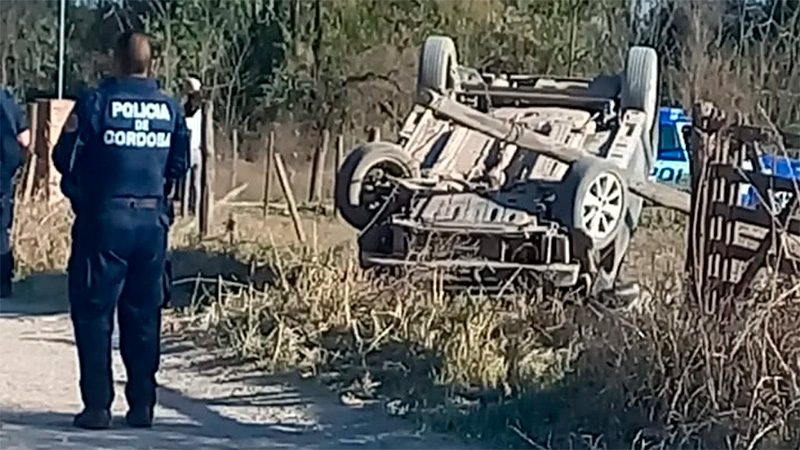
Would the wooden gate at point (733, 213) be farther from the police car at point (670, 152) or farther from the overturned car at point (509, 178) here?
the police car at point (670, 152)

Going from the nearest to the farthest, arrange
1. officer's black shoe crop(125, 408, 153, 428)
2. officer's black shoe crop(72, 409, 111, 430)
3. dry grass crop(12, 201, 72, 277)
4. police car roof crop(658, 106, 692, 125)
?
officer's black shoe crop(72, 409, 111, 430) < officer's black shoe crop(125, 408, 153, 428) < dry grass crop(12, 201, 72, 277) < police car roof crop(658, 106, 692, 125)

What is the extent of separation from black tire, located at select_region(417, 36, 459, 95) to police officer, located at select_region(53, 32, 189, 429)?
561cm

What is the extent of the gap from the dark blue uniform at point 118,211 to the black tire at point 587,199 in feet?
12.4

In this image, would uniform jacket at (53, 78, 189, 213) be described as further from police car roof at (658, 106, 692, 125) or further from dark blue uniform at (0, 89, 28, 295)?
police car roof at (658, 106, 692, 125)

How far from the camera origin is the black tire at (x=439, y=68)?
14.1 metres

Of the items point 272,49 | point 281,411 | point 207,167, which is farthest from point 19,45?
point 281,411

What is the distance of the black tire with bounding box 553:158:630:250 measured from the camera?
11750mm

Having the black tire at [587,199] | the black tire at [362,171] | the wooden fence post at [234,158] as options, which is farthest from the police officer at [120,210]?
the wooden fence post at [234,158]

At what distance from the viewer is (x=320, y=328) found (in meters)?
11.2

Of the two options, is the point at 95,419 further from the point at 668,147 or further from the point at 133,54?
the point at 668,147

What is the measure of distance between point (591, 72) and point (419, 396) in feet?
70.8

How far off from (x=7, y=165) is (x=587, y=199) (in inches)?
185

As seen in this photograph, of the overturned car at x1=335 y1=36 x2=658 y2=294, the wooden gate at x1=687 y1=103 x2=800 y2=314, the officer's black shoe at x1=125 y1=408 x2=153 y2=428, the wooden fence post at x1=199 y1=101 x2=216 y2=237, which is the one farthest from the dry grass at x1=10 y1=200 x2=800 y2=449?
the wooden fence post at x1=199 y1=101 x2=216 y2=237

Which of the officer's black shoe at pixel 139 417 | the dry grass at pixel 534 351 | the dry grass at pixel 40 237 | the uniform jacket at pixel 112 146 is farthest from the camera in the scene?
the dry grass at pixel 40 237
